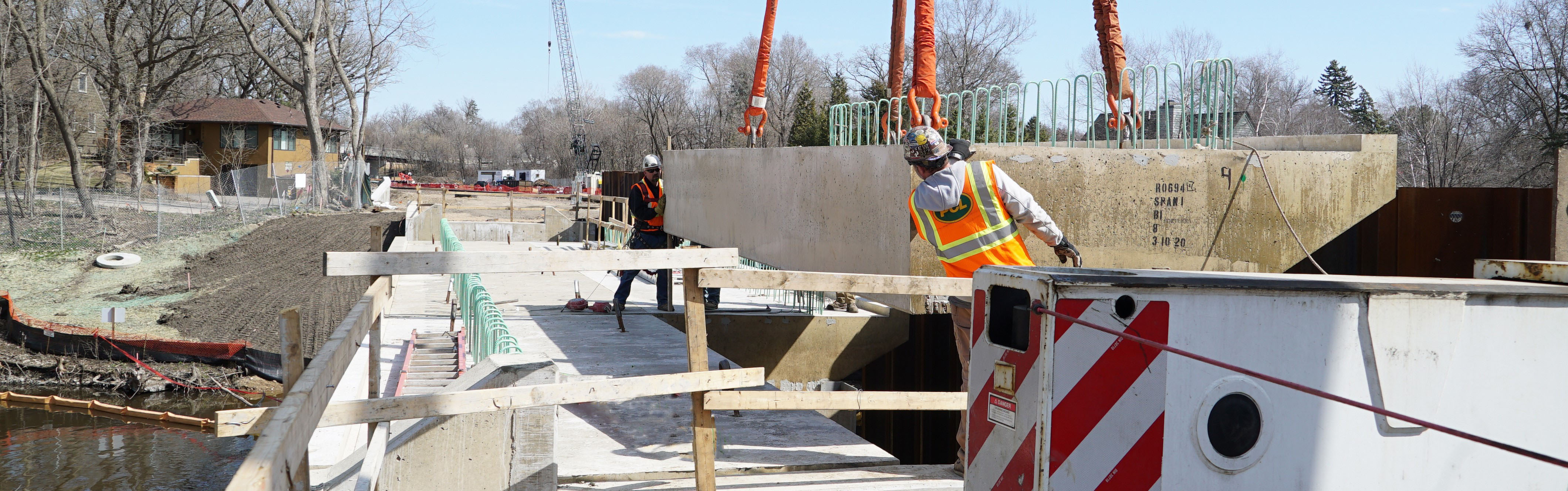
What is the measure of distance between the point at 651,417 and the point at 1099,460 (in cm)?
434

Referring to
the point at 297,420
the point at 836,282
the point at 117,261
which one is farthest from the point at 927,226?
the point at 117,261

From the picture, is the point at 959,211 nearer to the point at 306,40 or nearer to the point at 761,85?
the point at 761,85

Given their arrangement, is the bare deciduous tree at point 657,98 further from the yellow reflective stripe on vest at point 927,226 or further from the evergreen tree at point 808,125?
the yellow reflective stripe on vest at point 927,226

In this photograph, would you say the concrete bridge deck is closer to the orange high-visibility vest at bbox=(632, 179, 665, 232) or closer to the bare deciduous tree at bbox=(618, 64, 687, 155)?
the orange high-visibility vest at bbox=(632, 179, 665, 232)

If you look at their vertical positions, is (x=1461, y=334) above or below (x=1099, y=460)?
above

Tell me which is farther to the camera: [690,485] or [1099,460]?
[690,485]

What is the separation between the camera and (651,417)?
6.56 meters

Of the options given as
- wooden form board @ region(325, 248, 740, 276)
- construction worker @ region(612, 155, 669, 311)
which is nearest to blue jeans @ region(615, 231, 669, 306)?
construction worker @ region(612, 155, 669, 311)

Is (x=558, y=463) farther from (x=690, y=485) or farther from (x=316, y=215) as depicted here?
(x=316, y=215)

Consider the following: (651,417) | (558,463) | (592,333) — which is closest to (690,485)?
(558,463)

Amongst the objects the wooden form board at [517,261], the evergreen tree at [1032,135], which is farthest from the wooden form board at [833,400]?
the evergreen tree at [1032,135]

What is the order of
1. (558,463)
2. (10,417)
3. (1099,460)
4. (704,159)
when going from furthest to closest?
(10,417) → (704,159) → (558,463) → (1099,460)

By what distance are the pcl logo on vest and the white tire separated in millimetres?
27181

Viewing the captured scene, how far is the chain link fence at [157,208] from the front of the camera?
91.7ft
